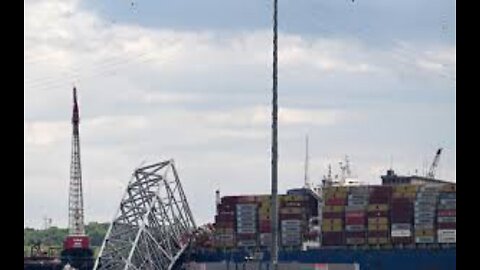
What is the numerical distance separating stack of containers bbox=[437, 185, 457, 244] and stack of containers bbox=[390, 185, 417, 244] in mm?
2076

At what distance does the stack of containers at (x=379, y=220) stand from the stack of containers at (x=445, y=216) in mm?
3730

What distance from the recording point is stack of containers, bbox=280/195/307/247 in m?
117

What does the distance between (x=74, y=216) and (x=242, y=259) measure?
29839mm

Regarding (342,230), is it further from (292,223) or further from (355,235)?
(292,223)

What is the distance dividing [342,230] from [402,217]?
502 cm

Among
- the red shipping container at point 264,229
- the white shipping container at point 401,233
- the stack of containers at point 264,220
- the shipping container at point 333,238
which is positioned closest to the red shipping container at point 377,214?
the white shipping container at point 401,233

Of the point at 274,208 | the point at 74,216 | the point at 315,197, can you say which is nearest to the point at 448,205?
the point at 315,197

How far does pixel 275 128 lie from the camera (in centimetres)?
4675

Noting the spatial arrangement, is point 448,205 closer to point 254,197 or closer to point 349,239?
point 349,239

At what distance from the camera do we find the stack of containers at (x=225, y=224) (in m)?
118

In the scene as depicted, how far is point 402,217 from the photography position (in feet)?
369

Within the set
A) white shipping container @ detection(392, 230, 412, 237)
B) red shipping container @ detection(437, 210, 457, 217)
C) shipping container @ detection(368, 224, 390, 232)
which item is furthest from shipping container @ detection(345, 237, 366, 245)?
red shipping container @ detection(437, 210, 457, 217)
